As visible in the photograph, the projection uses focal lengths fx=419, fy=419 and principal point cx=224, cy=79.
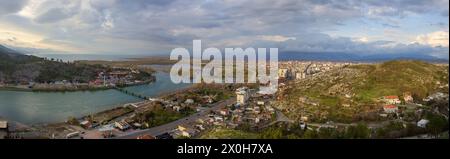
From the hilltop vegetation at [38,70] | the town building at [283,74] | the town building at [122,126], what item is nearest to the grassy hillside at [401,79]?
the town building at [122,126]

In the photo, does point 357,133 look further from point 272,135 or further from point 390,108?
point 390,108

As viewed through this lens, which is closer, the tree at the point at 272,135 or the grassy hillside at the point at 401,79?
the tree at the point at 272,135

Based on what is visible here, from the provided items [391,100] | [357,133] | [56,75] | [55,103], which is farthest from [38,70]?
[357,133]

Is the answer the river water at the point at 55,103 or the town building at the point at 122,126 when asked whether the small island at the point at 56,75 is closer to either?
the river water at the point at 55,103

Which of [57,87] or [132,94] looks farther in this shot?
[57,87]

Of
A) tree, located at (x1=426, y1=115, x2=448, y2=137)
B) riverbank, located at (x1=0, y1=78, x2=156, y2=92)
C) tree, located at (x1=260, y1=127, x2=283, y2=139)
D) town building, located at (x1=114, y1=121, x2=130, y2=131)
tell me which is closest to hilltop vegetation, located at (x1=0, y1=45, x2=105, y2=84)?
riverbank, located at (x1=0, y1=78, x2=156, y2=92)
